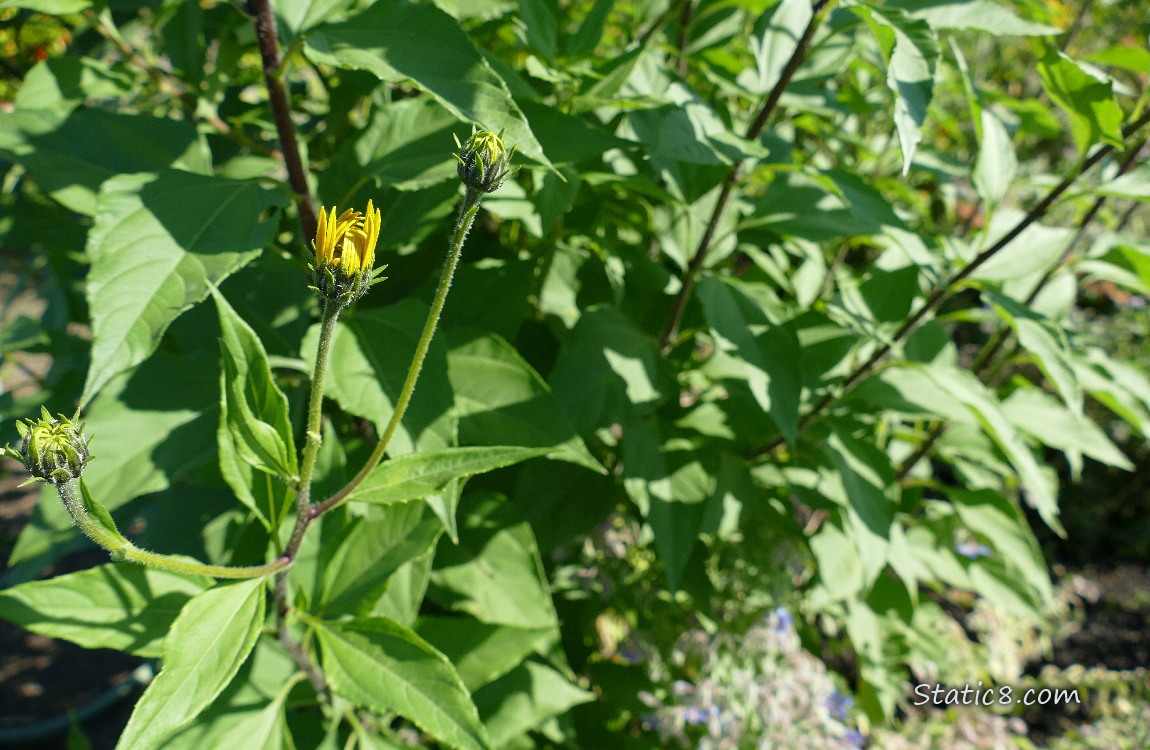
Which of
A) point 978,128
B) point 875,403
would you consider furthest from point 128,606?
point 978,128

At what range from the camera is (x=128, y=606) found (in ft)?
2.96

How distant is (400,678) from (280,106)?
67 cm

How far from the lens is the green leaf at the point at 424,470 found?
73cm

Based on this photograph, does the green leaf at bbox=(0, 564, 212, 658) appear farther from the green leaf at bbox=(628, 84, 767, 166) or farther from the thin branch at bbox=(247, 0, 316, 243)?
the green leaf at bbox=(628, 84, 767, 166)

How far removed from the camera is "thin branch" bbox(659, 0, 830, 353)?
1053 mm

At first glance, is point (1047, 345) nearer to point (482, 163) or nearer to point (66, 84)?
point (482, 163)

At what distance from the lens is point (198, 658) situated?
70 centimetres

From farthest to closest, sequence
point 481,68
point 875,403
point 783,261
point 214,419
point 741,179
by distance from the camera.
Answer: point 783,261 → point 875,403 → point 741,179 → point 214,419 → point 481,68

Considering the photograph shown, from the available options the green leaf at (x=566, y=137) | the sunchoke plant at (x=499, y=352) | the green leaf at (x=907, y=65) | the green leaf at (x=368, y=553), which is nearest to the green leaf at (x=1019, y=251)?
the sunchoke plant at (x=499, y=352)

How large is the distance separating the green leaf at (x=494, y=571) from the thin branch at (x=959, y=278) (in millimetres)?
508

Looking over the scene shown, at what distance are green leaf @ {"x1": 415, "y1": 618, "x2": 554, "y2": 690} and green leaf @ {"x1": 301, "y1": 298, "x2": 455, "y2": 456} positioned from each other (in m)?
0.41

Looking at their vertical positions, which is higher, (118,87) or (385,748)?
(118,87)

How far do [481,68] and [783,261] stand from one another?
1047 mm

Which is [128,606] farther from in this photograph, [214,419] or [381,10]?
[381,10]
